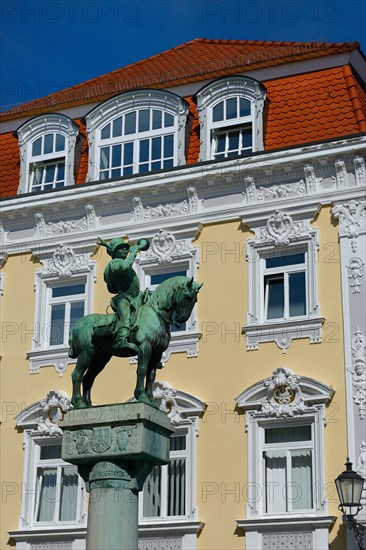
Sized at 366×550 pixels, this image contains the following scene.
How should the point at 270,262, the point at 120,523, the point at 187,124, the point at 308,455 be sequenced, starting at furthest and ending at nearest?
1. the point at 187,124
2. the point at 270,262
3. the point at 308,455
4. the point at 120,523

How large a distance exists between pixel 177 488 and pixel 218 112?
327 inches

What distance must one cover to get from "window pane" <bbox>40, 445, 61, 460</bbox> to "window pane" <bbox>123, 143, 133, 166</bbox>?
6.58 metres

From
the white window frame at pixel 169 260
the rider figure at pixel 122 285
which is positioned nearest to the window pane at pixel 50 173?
the white window frame at pixel 169 260

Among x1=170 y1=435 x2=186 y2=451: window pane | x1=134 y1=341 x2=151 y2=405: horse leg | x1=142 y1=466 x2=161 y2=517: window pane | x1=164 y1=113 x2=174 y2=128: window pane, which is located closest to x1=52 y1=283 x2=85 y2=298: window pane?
x1=164 y1=113 x2=174 y2=128: window pane

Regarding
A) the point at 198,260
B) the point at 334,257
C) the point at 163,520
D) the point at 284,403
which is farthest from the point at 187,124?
the point at 163,520

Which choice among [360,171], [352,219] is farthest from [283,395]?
[360,171]

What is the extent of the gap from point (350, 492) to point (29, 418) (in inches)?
341

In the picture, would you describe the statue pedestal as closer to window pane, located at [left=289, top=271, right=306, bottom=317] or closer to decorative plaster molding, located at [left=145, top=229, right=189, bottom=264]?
window pane, located at [left=289, top=271, right=306, bottom=317]

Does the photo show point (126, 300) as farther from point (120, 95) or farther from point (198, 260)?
point (120, 95)

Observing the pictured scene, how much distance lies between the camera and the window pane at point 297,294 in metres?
21.0

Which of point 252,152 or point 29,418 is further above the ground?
point 252,152

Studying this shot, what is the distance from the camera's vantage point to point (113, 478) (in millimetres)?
11914

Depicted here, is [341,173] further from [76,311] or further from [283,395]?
[76,311]

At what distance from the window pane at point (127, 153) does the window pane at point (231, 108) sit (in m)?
2.42
